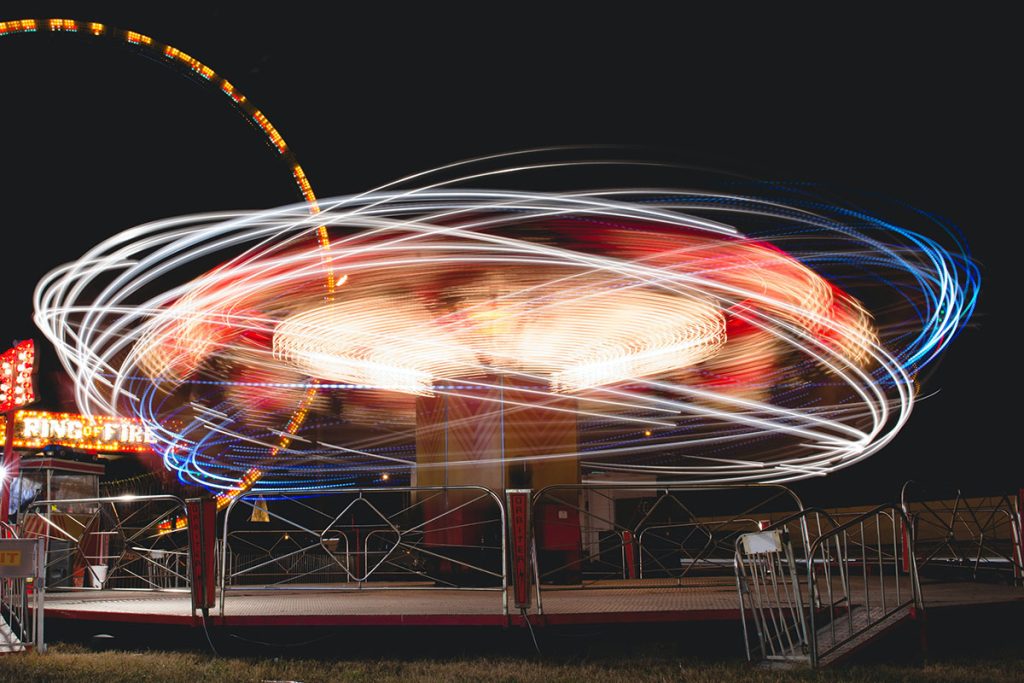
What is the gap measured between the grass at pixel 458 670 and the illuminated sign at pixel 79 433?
2184cm

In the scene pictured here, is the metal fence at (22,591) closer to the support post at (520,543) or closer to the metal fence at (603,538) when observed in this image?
the support post at (520,543)

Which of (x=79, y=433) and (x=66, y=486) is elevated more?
(x=79, y=433)

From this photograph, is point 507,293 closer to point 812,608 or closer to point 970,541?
point 812,608

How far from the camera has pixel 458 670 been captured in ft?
26.1

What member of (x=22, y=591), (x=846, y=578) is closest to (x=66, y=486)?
(x=22, y=591)

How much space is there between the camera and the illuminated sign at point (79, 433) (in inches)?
1176

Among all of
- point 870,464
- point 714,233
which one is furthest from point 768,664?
point 870,464

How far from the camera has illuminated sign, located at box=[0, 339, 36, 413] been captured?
14062 mm

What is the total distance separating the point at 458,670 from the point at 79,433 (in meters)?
28.0

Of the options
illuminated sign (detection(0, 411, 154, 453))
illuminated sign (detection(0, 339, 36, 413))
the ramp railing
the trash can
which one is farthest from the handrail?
illuminated sign (detection(0, 411, 154, 453))

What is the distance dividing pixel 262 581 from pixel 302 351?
9.96 m

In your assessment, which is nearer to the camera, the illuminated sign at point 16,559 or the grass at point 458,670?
the grass at point 458,670

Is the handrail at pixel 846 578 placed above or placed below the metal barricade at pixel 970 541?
above

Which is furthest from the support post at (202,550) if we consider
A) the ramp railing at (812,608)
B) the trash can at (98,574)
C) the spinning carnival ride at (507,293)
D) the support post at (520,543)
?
the trash can at (98,574)
